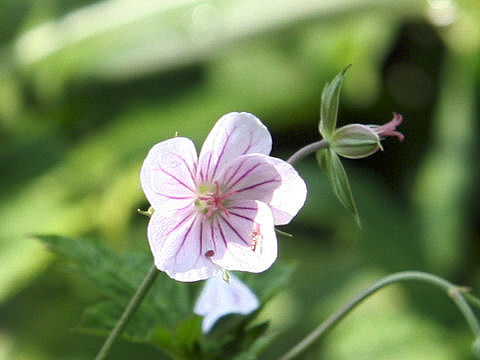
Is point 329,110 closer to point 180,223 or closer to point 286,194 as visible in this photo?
point 286,194

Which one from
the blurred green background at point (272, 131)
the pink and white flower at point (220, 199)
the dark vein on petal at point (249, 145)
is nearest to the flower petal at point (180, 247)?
the pink and white flower at point (220, 199)

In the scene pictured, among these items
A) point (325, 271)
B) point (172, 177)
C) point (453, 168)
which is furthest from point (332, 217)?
point (172, 177)

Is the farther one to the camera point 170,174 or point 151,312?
point 151,312

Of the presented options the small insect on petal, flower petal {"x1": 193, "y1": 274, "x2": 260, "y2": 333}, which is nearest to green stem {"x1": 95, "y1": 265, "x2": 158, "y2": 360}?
the small insect on petal

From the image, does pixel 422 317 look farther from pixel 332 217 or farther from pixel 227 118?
Answer: pixel 227 118

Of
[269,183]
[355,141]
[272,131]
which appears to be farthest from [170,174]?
[272,131]

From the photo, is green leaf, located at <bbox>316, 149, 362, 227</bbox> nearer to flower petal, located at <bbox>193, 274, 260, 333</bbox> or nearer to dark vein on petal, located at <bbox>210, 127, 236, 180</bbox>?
dark vein on petal, located at <bbox>210, 127, 236, 180</bbox>
